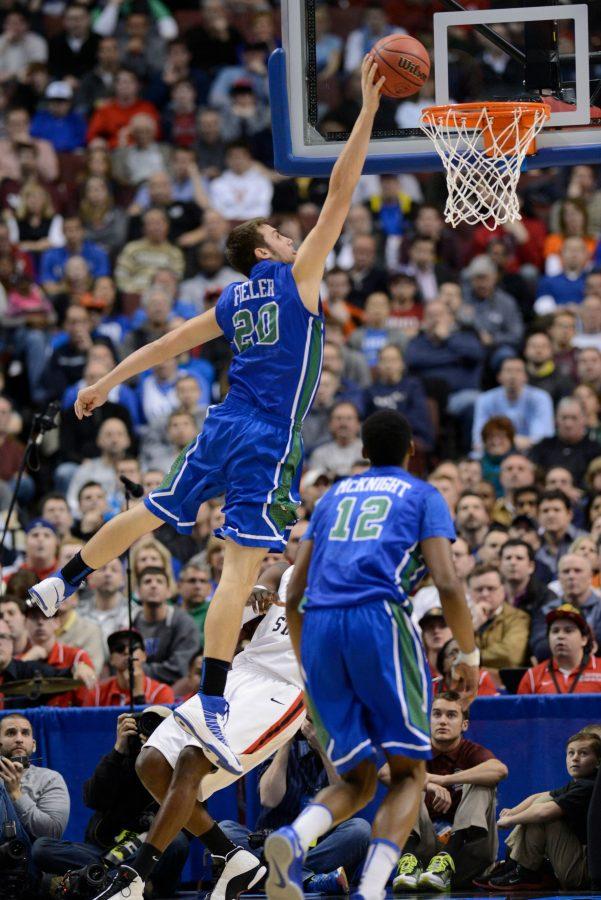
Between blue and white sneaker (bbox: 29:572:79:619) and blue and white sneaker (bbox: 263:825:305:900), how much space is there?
2374 millimetres

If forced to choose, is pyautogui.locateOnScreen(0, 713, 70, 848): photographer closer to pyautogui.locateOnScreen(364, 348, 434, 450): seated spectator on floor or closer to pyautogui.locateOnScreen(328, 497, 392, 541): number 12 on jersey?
pyautogui.locateOnScreen(328, 497, 392, 541): number 12 on jersey

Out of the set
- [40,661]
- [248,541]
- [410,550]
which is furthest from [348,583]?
[40,661]

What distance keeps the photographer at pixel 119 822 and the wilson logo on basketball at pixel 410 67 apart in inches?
164

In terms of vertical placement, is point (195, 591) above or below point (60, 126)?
below

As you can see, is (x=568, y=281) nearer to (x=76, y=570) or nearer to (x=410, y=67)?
(x=410, y=67)

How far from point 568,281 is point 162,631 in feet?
25.5

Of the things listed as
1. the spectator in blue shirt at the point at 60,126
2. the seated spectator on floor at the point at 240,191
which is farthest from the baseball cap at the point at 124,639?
the spectator in blue shirt at the point at 60,126

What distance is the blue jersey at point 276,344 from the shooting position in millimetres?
8211

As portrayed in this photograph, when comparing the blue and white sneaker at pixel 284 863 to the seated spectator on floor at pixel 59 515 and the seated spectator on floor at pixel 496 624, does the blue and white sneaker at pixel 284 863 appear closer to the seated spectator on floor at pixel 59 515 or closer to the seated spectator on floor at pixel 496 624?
the seated spectator on floor at pixel 496 624

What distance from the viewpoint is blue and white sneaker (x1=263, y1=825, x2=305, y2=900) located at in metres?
6.59

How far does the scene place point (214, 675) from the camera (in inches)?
314

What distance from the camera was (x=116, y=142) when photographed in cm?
2080

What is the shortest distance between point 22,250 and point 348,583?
13.3 metres

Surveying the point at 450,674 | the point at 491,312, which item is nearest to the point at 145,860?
the point at 450,674
